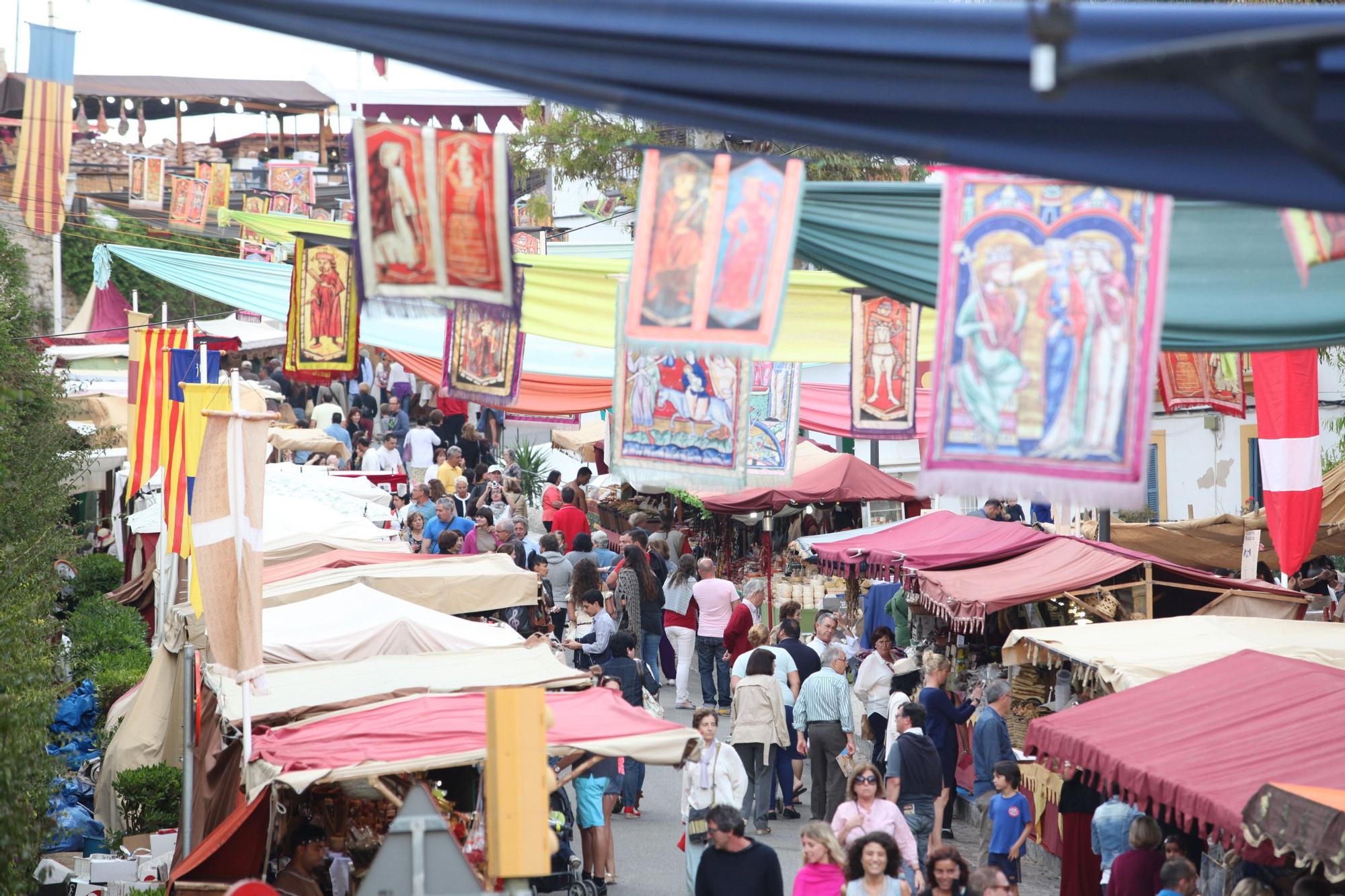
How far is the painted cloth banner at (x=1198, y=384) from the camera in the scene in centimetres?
1221

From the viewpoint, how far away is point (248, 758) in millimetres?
8508

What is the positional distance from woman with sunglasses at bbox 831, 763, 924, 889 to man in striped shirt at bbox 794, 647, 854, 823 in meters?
3.02

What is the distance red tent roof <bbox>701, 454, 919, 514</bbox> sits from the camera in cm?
1944

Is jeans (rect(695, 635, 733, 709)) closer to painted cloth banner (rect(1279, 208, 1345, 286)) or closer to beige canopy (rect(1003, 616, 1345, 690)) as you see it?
beige canopy (rect(1003, 616, 1345, 690))

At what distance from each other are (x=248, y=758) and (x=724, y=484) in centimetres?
357

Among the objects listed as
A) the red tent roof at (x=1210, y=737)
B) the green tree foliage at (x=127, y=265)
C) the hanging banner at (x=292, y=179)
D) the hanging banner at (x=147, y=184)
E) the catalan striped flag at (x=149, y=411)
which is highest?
the hanging banner at (x=292, y=179)

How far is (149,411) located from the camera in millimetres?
13578

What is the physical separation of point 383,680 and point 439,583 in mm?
3644

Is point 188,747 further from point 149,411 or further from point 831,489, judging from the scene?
point 831,489

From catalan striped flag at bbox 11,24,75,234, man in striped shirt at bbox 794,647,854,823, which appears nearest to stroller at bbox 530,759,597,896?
man in striped shirt at bbox 794,647,854,823

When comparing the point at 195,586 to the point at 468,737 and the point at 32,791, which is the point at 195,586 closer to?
the point at 32,791

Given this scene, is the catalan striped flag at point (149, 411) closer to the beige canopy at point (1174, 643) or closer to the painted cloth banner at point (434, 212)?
the beige canopy at point (1174, 643)

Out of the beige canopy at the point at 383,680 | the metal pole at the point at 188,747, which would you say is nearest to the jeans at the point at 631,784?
the beige canopy at the point at 383,680

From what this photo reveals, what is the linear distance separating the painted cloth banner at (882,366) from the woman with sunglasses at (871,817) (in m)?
2.41
